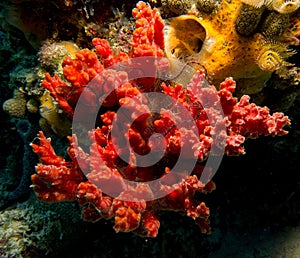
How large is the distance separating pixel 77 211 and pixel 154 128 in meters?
1.63

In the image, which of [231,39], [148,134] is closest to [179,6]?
[231,39]

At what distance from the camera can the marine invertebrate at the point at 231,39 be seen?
188cm

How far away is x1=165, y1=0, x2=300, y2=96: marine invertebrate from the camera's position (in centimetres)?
188

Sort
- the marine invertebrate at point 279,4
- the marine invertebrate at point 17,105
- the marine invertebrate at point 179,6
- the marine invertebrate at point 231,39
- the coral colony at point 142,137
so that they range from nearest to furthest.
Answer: the marine invertebrate at point 279,4 → the coral colony at point 142,137 → the marine invertebrate at point 231,39 → the marine invertebrate at point 179,6 → the marine invertebrate at point 17,105

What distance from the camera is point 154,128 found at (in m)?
1.92

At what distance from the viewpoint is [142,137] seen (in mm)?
1888

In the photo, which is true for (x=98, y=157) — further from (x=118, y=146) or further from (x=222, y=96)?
(x=222, y=96)

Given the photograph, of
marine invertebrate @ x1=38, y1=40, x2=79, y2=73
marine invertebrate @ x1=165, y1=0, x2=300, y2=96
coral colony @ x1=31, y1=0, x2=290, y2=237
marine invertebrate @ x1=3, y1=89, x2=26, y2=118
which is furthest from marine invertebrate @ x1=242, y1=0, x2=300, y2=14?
marine invertebrate @ x1=3, y1=89, x2=26, y2=118

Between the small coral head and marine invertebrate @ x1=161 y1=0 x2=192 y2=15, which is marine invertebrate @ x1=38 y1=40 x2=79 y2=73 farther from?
marine invertebrate @ x1=161 y1=0 x2=192 y2=15

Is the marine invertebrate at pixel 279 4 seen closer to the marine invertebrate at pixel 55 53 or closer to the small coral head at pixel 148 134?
the small coral head at pixel 148 134

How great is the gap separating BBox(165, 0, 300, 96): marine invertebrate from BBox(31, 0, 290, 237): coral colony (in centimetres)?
10

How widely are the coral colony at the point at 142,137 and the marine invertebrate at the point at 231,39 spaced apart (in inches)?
4.1

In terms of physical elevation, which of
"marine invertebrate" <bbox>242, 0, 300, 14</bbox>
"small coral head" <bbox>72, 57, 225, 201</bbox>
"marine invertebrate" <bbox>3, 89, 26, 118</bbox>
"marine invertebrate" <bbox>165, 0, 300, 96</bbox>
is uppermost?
"marine invertebrate" <bbox>242, 0, 300, 14</bbox>

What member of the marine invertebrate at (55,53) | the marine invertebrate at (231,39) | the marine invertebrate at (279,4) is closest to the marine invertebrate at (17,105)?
the marine invertebrate at (55,53)
